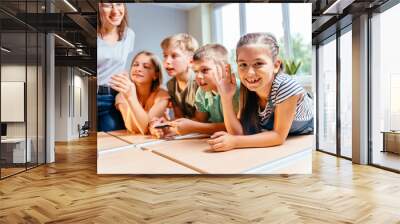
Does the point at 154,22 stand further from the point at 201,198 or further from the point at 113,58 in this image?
the point at 201,198

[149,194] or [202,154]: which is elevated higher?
[202,154]

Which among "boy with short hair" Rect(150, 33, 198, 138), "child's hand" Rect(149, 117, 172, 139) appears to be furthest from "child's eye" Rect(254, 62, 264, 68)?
"child's hand" Rect(149, 117, 172, 139)

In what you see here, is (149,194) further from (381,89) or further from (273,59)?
(381,89)

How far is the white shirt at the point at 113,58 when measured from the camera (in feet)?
19.7

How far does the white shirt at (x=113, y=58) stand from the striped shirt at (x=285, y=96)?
227 centimetres

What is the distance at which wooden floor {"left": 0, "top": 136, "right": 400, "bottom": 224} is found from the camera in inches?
151

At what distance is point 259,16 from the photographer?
598 centimetres

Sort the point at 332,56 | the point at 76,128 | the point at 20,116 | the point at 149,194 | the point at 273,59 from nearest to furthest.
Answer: the point at 149,194
the point at 273,59
the point at 20,116
the point at 332,56
the point at 76,128

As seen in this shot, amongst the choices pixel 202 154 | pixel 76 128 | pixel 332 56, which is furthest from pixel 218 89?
pixel 76 128

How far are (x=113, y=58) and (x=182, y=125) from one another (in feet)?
5.07

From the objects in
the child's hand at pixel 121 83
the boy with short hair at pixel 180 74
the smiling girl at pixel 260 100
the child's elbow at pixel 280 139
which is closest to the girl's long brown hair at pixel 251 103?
the smiling girl at pixel 260 100

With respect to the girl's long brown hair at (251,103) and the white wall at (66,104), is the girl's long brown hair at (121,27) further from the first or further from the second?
the white wall at (66,104)

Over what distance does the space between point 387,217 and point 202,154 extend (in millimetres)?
2837

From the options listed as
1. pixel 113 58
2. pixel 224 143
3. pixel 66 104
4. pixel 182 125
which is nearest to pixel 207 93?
pixel 182 125
